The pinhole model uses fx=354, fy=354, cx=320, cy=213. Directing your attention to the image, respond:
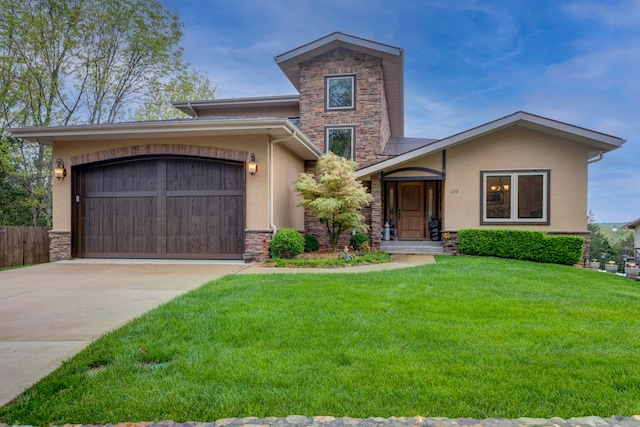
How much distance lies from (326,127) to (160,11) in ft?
36.8

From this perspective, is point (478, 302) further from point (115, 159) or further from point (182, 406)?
point (115, 159)

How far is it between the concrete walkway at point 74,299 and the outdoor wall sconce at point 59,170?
2276 mm

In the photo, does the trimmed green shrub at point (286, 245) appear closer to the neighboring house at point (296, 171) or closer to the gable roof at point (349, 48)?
the neighboring house at point (296, 171)

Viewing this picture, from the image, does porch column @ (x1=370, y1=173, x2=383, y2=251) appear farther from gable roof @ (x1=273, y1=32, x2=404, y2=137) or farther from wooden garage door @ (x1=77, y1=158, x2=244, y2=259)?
wooden garage door @ (x1=77, y1=158, x2=244, y2=259)

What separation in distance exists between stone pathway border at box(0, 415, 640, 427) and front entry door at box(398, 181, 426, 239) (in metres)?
11.8

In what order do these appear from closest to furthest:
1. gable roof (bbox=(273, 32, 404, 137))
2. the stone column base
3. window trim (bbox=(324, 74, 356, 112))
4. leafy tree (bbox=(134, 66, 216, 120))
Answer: the stone column base → gable roof (bbox=(273, 32, 404, 137)) → window trim (bbox=(324, 74, 356, 112)) → leafy tree (bbox=(134, 66, 216, 120))

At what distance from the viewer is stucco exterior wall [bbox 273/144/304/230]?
951cm

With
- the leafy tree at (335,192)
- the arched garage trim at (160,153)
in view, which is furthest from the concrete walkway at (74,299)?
the arched garage trim at (160,153)

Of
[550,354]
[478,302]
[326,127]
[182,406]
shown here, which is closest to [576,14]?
[326,127]

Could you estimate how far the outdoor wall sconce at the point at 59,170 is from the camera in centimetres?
926

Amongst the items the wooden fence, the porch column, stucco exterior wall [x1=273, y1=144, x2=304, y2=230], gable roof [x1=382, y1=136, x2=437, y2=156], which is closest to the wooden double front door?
gable roof [x1=382, y1=136, x2=437, y2=156]

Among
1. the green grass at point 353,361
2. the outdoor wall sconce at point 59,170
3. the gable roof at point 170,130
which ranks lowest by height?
the green grass at point 353,361

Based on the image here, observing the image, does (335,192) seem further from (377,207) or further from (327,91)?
(327,91)

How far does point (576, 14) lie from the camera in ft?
47.5
